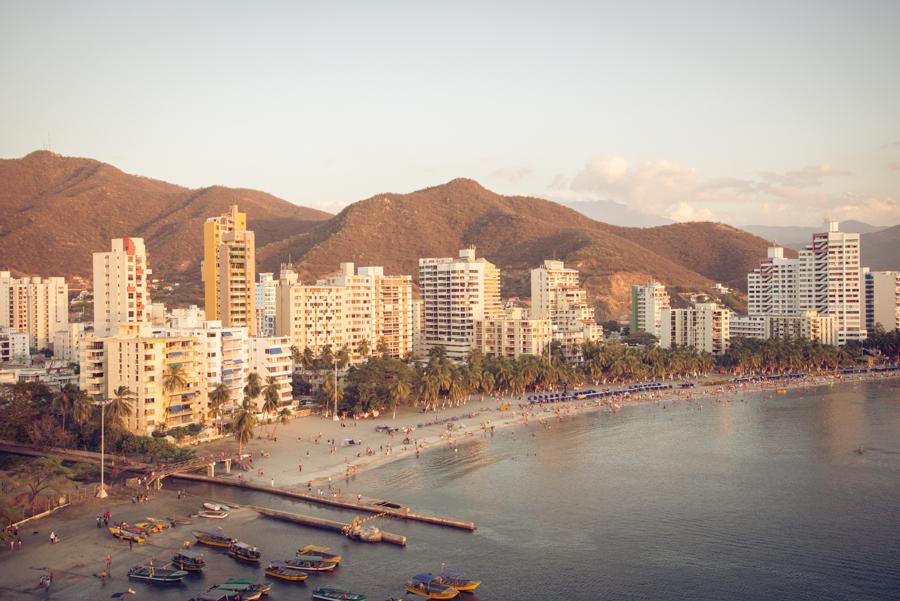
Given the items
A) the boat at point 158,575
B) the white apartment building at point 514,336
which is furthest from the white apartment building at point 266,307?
the boat at point 158,575

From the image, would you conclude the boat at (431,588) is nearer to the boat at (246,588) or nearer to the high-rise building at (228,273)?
the boat at (246,588)

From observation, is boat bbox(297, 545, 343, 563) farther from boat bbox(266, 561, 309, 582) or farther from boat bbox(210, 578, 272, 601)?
boat bbox(210, 578, 272, 601)

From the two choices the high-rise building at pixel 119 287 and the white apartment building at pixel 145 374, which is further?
the high-rise building at pixel 119 287

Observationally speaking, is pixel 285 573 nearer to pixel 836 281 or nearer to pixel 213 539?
pixel 213 539

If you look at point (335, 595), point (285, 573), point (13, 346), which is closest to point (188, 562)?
point (285, 573)

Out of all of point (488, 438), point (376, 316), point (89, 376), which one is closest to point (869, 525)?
point (488, 438)
